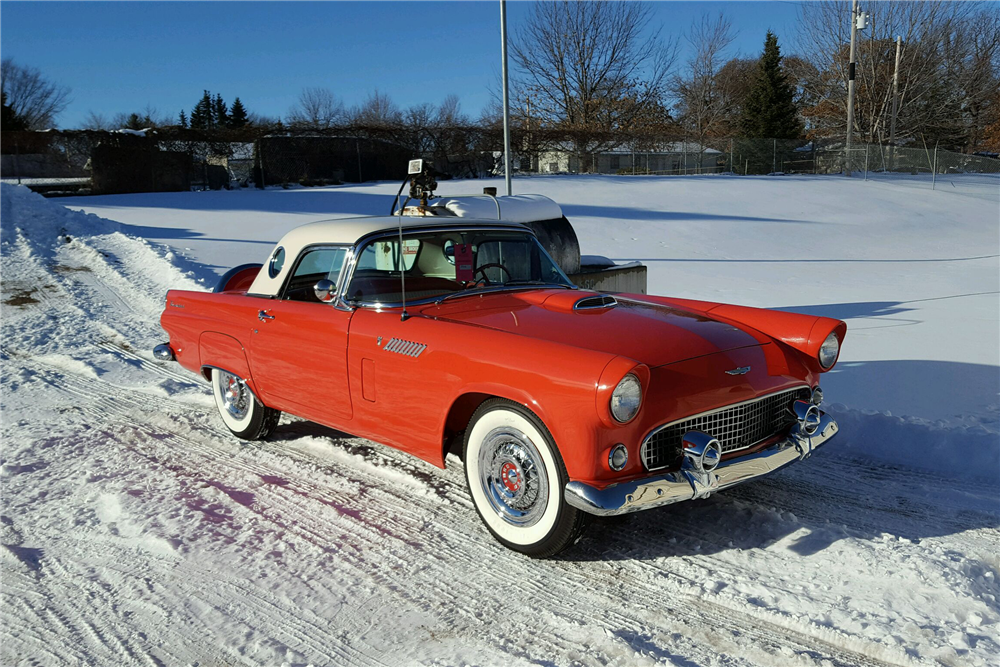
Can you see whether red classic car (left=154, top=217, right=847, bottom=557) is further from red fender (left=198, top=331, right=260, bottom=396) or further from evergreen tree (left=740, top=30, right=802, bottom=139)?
evergreen tree (left=740, top=30, right=802, bottom=139)

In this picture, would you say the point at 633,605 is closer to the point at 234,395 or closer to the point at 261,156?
the point at 234,395

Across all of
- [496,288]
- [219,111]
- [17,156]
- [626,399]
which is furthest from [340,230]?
[219,111]

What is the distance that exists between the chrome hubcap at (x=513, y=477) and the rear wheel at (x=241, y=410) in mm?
2080

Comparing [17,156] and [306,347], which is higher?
[17,156]

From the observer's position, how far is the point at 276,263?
488 centimetres

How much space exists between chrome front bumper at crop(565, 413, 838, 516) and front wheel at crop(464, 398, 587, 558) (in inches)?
8.2

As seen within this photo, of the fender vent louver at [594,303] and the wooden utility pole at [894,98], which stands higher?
the wooden utility pole at [894,98]

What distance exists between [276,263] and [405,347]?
1587 millimetres

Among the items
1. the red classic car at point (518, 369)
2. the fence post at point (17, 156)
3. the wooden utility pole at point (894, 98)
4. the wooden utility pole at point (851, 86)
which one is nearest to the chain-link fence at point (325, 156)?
the fence post at point (17, 156)

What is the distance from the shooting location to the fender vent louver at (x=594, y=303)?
12.8 ft

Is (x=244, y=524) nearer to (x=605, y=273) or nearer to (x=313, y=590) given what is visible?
(x=313, y=590)

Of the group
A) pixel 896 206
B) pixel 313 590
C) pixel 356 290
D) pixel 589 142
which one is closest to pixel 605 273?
pixel 356 290

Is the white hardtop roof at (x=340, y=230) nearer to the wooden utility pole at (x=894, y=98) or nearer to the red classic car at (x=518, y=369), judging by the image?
the red classic car at (x=518, y=369)

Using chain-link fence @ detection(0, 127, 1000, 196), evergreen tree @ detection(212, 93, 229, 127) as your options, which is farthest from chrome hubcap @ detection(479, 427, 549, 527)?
evergreen tree @ detection(212, 93, 229, 127)
